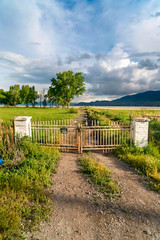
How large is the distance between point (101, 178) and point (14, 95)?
268 ft

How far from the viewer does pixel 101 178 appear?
507cm

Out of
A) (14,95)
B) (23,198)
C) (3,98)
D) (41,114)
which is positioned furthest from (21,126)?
(3,98)

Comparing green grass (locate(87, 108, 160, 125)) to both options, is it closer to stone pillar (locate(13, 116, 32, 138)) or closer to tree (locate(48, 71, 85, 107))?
stone pillar (locate(13, 116, 32, 138))

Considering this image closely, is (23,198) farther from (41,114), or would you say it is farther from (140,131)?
(41,114)

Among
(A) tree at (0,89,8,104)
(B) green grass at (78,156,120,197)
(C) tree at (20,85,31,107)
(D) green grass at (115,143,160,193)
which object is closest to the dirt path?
(B) green grass at (78,156,120,197)

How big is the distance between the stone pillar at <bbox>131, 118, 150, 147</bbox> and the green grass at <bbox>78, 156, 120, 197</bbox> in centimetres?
315

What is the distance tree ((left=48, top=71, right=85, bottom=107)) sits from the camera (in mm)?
56606

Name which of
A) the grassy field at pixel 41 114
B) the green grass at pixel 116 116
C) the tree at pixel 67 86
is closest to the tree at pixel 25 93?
the tree at pixel 67 86

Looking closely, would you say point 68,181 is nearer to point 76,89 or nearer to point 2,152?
point 2,152

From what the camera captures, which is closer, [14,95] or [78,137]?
[78,137]

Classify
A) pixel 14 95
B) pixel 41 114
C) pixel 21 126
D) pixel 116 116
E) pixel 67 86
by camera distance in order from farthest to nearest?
pixel 14 95 < pixel 67 86 < pixel 41 114 < pixel 116 116 < pixel 21 126

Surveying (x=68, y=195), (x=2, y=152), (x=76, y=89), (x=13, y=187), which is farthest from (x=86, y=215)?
(x=76, y=89)

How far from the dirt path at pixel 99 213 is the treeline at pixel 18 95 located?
81079 millimetres

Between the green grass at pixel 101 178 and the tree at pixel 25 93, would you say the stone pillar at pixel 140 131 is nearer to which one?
the green grass at pixel 101 178
